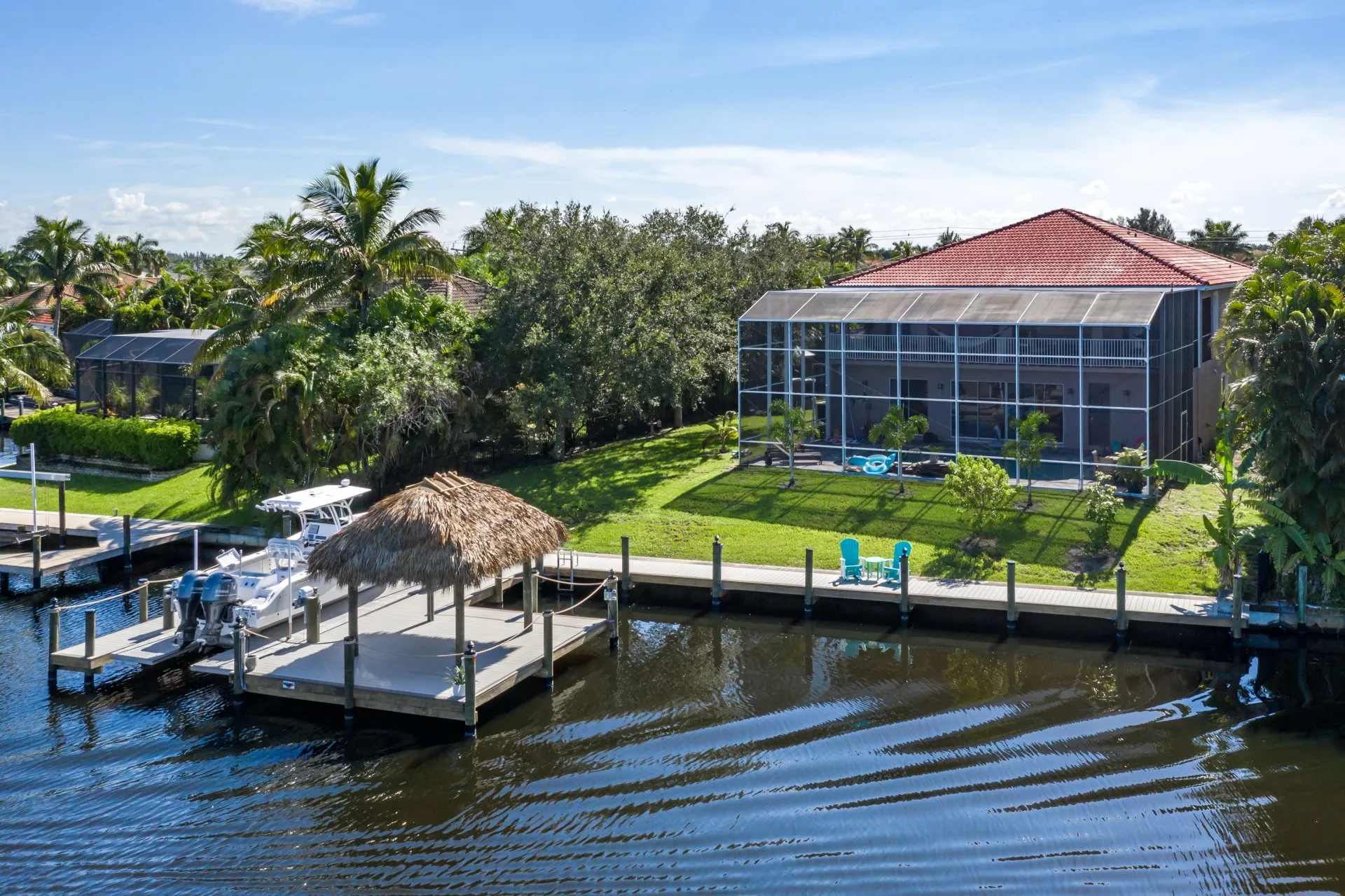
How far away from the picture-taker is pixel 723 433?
133 ft

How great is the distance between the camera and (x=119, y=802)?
55.0ft

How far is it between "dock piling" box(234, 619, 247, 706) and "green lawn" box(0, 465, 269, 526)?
517 inches

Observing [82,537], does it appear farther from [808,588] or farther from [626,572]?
[808,588]

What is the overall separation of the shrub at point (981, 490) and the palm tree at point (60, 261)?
1811 inches

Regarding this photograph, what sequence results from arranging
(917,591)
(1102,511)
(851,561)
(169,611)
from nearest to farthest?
(169,611), (917,591), (851,561), (1102,511)

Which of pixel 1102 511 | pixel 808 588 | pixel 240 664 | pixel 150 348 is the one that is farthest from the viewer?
pixel 150 348

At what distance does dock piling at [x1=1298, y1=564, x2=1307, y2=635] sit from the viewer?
23234mm

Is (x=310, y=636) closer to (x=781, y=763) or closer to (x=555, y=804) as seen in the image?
(x=555, y=804)

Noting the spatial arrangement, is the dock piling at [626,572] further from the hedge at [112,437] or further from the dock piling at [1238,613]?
the hedge at [112,437]

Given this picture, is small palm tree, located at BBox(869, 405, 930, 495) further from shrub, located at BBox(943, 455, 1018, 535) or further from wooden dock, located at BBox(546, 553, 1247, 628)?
wooden dock, located at BBox(546, 553, 1247, 628)

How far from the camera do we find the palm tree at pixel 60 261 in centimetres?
5641

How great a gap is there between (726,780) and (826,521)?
1427 centimetres

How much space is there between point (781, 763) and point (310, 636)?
381 inches

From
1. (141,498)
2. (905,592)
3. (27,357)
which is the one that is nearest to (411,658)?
(905,592)
